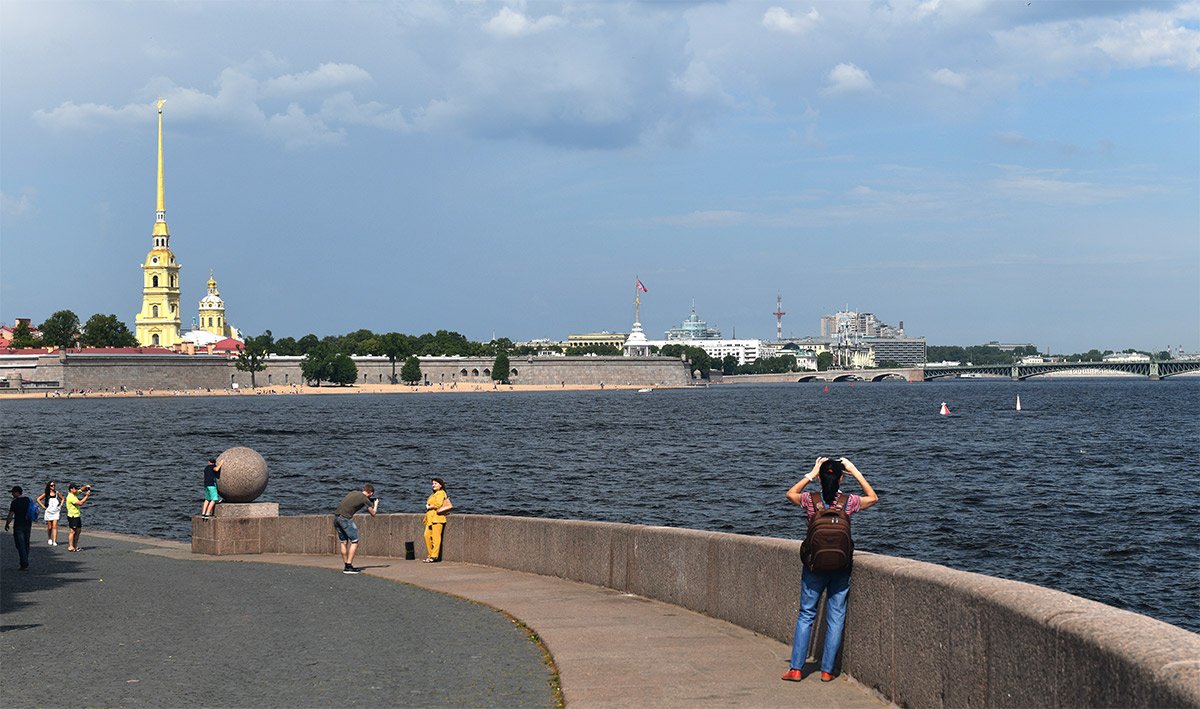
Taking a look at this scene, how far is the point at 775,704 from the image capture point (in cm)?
922

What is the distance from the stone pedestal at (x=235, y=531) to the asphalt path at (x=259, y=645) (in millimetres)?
3851

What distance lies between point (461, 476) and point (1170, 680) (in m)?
54.6

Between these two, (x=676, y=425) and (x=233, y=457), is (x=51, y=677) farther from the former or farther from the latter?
(x=676, y=425)

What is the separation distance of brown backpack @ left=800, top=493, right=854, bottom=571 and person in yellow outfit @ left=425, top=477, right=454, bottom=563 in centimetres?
1016

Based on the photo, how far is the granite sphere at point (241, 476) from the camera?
2225cm

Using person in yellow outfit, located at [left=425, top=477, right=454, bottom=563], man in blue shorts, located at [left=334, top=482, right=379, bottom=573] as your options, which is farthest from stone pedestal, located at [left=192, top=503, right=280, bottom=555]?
person in yellow outfit, located at [left=425, top=477, right=454, bottom=563]

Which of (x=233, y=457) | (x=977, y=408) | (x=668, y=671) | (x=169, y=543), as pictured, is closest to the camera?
(x=668, y=671)

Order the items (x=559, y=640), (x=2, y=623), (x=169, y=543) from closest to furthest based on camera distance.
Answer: (x=559, y=640) → (x=2, y=623) → (x=169, y=543)

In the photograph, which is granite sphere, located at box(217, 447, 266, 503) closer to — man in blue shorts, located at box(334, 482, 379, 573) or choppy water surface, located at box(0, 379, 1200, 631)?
man in blue shorts, located at box(334, 482, 379, 573)

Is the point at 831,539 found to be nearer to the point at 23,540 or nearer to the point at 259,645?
the point at 259,645

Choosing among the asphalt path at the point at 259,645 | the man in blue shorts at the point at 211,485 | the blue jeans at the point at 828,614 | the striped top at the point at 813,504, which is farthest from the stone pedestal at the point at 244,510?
the striped top at the point at 813,504

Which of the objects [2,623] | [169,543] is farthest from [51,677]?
[169,543]

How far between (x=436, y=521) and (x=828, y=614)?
10190 millimetres

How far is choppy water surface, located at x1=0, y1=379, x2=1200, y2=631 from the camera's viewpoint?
33.9 metres
